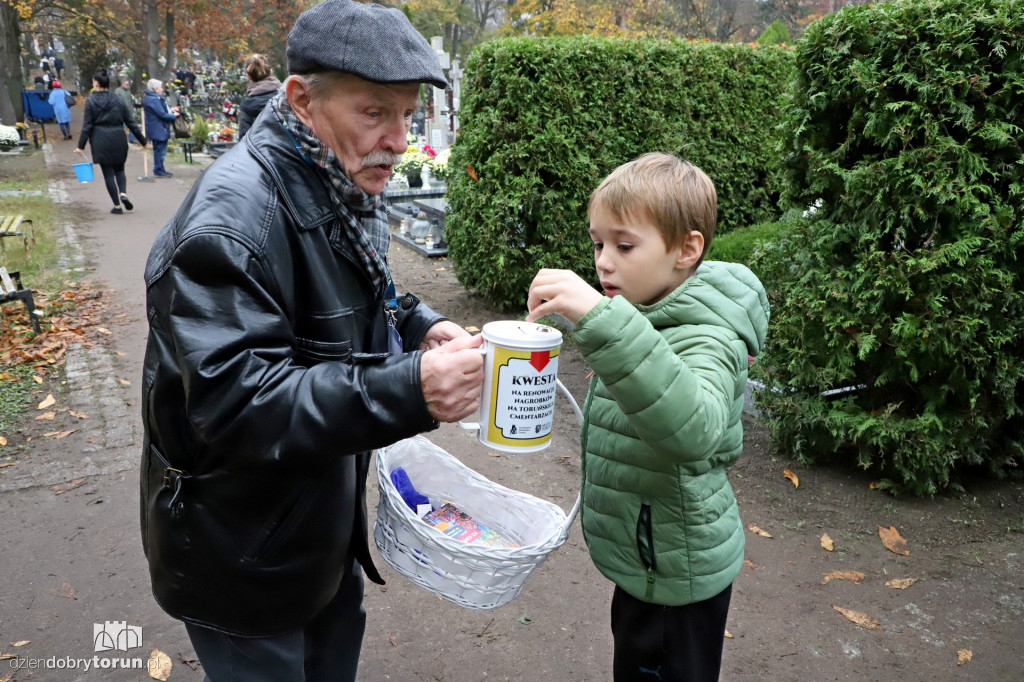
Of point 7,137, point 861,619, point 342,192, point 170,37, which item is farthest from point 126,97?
point 861,619

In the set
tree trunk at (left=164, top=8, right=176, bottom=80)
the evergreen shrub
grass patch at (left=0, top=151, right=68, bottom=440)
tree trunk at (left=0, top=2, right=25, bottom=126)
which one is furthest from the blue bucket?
tree trunk at (left=164, top=8, right=176, bottom=80)

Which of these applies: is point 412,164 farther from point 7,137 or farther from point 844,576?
point 7,137

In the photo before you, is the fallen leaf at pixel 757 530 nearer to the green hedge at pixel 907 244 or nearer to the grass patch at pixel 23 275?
the green hedge at pixel 907 244

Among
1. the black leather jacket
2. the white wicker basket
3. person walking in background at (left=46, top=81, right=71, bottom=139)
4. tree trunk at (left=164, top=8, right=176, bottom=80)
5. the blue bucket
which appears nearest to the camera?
the black leather jacket

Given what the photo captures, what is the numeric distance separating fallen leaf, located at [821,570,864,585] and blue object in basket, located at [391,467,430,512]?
2206 millimetres

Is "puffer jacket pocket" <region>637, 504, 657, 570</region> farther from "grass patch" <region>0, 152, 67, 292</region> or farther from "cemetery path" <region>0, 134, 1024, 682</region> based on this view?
"grass patch" <region>0, 152, 67, 292</region>

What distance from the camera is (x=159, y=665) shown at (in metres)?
2.92

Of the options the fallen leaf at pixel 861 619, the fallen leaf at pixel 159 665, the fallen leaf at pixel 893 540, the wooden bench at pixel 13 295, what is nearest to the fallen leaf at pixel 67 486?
the fallen leaf at pixel 159 665

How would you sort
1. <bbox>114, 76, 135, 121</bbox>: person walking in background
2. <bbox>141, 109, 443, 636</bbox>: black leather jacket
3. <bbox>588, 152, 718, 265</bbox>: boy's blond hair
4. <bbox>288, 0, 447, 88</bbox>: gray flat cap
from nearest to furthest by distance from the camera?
<bbox>141, 109, 443, 636</bbox>: black leather jacket < <bbox>288, 0, 447, 88</bbox>: gray flat cap < <bbox>588, 152, 718, 265</bbox>: boy's blond hair < <bbox>114, 76, 135, 121</bbox>: person walking in background

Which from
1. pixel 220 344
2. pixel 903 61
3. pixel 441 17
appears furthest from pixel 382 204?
pixel 441 17

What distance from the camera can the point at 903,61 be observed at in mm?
3754

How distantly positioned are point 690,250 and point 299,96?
97 cm

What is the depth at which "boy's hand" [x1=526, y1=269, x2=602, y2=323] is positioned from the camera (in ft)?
5.01

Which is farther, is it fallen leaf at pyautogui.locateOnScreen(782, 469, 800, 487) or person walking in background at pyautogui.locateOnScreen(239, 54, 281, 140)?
person walking in background at pyautogui.locateOnScreen(239, 54, 281, 140)
